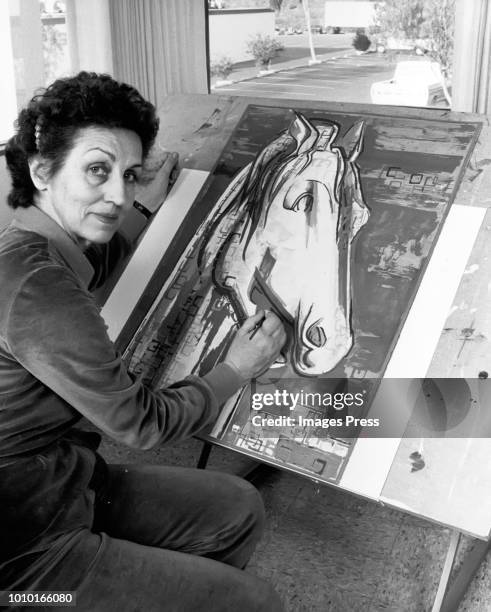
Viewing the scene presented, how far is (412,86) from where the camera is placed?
3197 mm

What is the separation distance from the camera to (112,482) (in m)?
1.60

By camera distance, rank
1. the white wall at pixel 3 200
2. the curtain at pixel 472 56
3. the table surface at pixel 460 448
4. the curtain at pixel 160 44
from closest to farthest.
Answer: the table surface at pixel 460 448
the curtain at pixel 472 56
the white wall at pixel 3 200
the curtain at pixel 160 44

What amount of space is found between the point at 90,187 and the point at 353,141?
2.86 feet

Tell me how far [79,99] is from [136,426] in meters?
0.69

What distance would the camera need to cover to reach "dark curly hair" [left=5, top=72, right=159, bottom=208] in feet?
4.93

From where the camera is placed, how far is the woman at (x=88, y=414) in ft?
4.22

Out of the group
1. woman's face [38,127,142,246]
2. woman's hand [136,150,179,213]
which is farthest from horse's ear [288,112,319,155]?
woman's face [38,127,142,246]

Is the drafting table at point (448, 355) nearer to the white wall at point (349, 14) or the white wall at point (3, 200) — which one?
the white wall at point (3, 200)

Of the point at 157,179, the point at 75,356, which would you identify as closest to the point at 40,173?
the point at 75,356

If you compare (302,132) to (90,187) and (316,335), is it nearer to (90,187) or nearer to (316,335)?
(316,335)

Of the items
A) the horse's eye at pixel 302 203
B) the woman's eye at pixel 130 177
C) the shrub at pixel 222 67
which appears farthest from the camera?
the shrub at pixel 222 67

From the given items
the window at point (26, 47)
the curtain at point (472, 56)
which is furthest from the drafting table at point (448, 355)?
the window at point (26, 47)

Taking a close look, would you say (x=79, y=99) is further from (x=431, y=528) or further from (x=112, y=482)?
(x=431, y=528)

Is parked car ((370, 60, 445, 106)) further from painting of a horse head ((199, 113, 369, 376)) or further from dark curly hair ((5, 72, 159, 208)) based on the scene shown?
dark curly hair ((5, 72, 159, 208))
